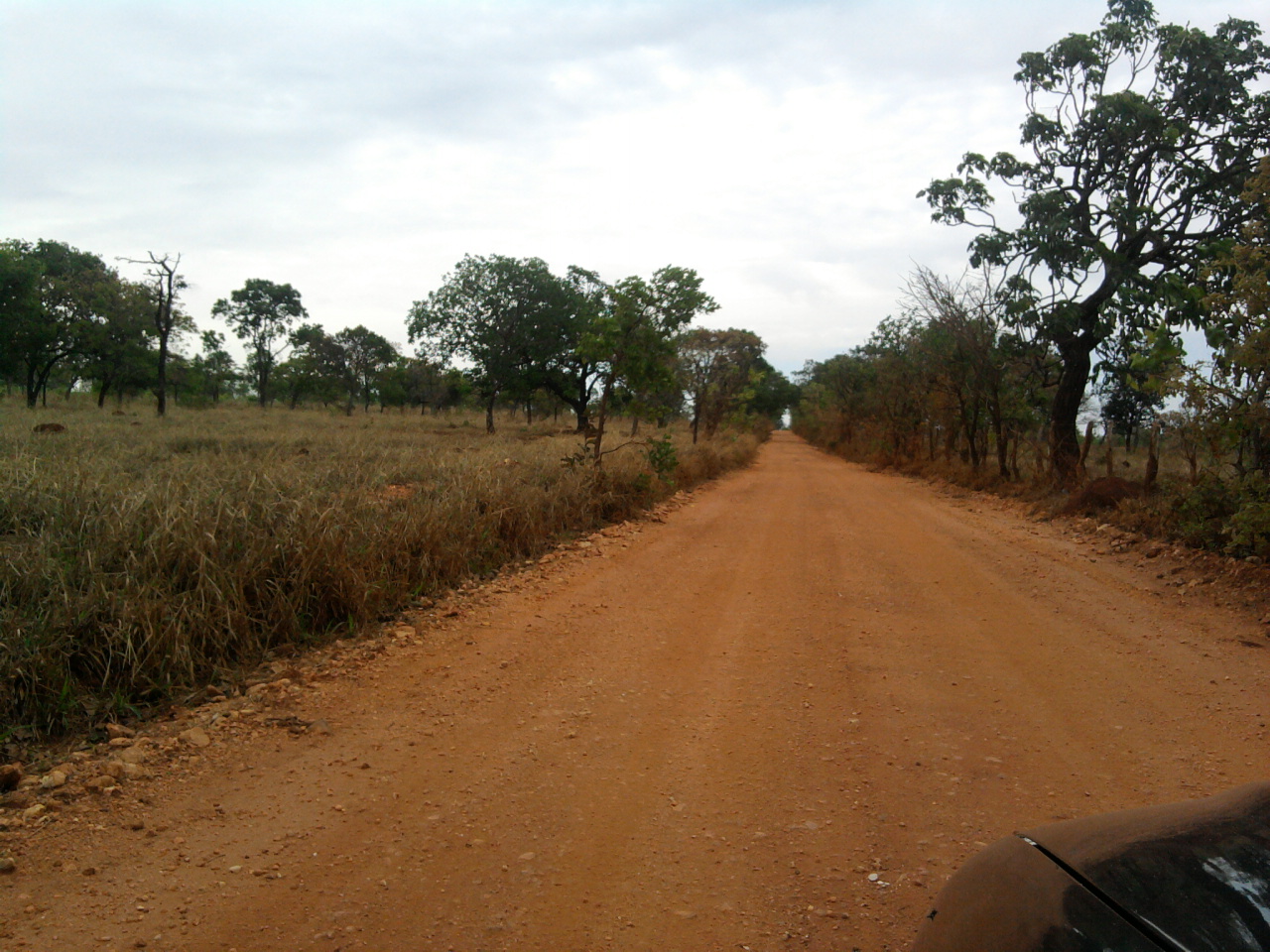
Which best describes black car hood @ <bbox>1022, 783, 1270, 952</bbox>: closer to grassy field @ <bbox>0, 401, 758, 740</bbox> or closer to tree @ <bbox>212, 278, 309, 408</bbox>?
grassy field @ <bbox>0, 401, 758, 740</bbox>

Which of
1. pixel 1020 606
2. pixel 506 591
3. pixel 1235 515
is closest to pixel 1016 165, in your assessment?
pixel 1235 515

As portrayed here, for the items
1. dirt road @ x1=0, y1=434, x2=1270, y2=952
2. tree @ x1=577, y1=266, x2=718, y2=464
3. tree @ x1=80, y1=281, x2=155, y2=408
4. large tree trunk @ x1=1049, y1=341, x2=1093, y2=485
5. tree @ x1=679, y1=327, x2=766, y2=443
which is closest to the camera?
dirt road @ x1=0, y1=434, x2=1270, y2=952

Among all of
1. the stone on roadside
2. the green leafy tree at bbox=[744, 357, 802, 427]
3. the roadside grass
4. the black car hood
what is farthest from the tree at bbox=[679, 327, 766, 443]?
the green leafy tree at bbox=[744, 357, 802, 427]

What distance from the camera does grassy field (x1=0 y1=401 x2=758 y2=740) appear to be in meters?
4.20

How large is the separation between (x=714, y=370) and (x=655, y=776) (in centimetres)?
2419

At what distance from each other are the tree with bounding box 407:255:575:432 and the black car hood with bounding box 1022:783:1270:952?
92.0ft

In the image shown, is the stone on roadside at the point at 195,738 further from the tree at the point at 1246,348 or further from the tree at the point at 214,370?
the tree at the point at 214,370

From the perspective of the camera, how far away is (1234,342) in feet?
24.9

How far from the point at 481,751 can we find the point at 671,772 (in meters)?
0.96

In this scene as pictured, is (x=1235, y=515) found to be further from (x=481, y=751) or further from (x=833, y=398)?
(x=833, y=398)

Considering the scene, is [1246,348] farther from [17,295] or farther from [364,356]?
[364,356]

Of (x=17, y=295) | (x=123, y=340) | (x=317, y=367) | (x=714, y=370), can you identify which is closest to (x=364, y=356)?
(x=317, y=367)

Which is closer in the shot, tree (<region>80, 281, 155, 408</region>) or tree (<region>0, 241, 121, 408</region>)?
tree (<region>0, 241, 121, 408</region>)

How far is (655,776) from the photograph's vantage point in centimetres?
361
